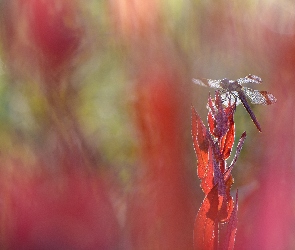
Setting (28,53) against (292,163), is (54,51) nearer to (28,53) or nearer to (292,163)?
(28,53)

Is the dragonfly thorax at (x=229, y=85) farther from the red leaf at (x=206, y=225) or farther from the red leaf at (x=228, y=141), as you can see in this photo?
the red leaf at (x=206, y=225)

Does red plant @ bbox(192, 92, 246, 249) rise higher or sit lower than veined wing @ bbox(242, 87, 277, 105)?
Result: lower

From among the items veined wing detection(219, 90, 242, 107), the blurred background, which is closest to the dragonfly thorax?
veined wing detection(219, 90, 242, 107)

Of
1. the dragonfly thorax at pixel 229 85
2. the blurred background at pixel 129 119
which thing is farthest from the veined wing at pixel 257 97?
the blurred background at pixel 129 119

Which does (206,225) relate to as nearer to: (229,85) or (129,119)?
(229,85)

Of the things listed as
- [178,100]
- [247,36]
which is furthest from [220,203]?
[247,36]

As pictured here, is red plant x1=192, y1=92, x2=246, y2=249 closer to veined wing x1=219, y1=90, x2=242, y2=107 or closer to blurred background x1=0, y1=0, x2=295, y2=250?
veined wing x1=219, y1=90, x2=242, y2=107

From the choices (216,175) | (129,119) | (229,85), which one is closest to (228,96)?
(229,85)
